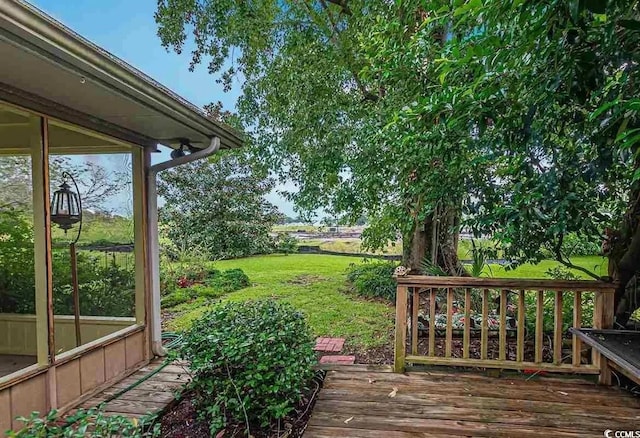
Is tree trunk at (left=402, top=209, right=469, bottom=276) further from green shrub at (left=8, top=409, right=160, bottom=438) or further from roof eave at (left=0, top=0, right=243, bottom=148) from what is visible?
green shrub at (left=8, top=409, right=160, bottom=438)

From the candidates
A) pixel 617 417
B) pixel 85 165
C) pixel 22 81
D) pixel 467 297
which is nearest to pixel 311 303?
pixel 467 297

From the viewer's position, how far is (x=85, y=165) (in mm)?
3232

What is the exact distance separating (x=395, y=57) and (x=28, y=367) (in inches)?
135

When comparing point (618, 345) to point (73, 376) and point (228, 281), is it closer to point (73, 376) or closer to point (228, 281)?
point (73, 376)

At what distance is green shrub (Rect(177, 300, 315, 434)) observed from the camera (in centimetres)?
240

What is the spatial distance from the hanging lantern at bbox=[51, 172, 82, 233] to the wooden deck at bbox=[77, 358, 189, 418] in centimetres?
127

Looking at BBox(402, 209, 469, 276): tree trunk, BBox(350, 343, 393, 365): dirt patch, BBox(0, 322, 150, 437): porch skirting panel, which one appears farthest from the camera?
BBox(402, 209, 469, 276): tree trunk

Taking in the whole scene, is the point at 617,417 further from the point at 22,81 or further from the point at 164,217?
the point at 164,217

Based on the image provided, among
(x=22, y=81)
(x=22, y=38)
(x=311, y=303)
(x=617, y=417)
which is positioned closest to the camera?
(x=22, y=38)

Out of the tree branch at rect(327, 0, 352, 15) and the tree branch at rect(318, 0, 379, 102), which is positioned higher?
the tree branch at rect(327, 0, 352, 15)

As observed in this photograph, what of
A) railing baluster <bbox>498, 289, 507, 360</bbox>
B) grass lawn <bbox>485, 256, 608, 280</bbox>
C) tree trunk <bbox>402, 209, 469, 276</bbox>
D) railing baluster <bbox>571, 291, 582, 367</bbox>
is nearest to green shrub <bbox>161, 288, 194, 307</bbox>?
tree trunk <bbox>402, 209, 469, 276</bbox>

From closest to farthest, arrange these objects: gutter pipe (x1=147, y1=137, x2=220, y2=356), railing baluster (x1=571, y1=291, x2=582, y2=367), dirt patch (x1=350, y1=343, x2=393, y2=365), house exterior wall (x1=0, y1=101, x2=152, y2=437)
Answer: house exterior wall (x1=0, y1=101, x2=152, y2=437), railing baluster (x1=571, y1=291, x2=582, y2=367), gutter pipe (x1=147, y1=137, x2=220, y2=356), dirt patch (x1=350, y1=343, x2=393, y2=365)

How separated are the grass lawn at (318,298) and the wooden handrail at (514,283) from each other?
151 cm

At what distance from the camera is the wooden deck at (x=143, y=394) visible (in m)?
2.61
